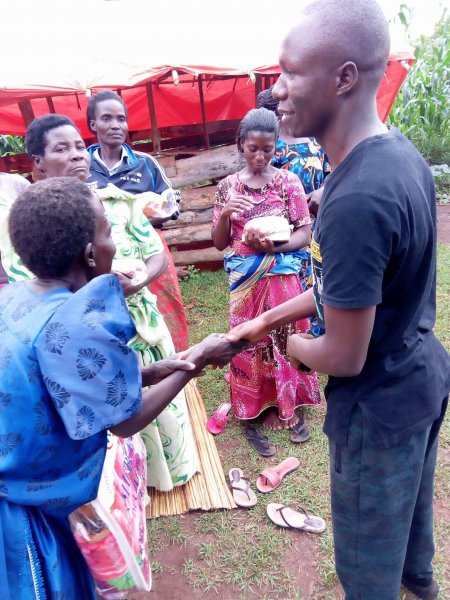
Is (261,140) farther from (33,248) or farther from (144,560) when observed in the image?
(144,560)

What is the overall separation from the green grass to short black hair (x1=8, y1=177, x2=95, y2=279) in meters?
1.74

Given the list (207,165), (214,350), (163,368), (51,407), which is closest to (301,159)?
(214,350)

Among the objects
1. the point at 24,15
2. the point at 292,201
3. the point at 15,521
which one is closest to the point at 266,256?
the point at 292,201

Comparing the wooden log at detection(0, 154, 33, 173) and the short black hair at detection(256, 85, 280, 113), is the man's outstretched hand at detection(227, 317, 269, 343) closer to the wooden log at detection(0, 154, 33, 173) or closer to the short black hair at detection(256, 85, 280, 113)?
the short black hair at detection(256, 85, 280, 113)

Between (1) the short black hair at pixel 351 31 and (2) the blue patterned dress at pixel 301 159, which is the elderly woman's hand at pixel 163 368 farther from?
(2) the blue patterned dress at pixel 301 159

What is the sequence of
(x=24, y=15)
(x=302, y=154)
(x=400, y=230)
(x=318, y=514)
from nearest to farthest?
(x=400, y=230), (x=318, y=514), (x=302, y=154), (x=24, y=15)

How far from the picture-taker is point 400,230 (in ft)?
3.34

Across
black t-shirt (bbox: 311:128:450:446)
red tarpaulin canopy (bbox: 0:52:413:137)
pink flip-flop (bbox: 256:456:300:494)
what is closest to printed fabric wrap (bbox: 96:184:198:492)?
pink flip-flop (bbox: 256:456:300:494)

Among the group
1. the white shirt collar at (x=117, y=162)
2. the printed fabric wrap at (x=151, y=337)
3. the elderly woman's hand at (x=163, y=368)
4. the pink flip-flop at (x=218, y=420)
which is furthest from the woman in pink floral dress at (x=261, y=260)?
the elderly woman's hand at (x=163, y=368)

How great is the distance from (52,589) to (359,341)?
109 centimetres

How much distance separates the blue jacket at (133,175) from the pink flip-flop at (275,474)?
2.01 m

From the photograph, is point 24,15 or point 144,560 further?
point 24,15

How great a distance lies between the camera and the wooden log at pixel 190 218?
589cm

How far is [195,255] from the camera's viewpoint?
613cm
